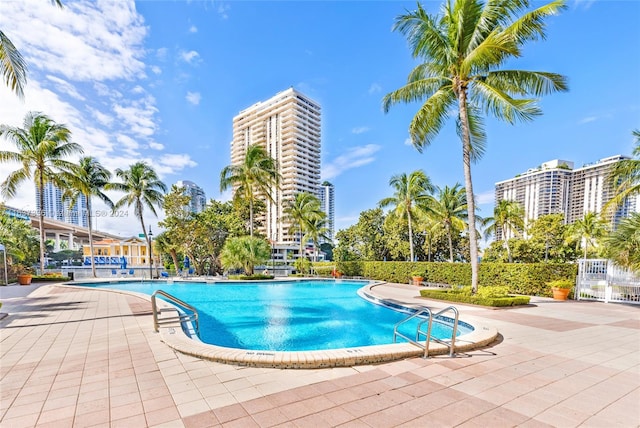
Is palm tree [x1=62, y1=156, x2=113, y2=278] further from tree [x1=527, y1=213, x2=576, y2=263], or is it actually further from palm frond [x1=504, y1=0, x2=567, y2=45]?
tree [x1=527, y1=213, x2=576, y2=263]

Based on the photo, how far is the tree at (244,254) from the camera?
19.3 metres

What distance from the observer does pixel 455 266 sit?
1720 centimetres

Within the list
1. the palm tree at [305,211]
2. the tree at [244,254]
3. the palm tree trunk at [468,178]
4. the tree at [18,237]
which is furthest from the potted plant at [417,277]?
the tree at [18,237]

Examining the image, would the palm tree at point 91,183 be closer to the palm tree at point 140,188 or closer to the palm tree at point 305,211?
the palm tree at point 140,188

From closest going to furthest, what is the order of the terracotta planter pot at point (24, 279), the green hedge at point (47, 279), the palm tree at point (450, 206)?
the terracotta planter pot at point (24, 279) → the green hedge at point (47, 279) → the palm tree at point (450, 206)

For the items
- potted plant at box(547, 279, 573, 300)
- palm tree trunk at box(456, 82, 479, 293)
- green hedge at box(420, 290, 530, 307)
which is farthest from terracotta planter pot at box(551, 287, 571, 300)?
palm tree trunk at box(456, 82, 479, 293)

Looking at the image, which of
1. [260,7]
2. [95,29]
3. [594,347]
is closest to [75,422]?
[594,347]

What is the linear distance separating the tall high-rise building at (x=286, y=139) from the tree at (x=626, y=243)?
7150 cm

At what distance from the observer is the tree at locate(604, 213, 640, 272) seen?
9.55 meters

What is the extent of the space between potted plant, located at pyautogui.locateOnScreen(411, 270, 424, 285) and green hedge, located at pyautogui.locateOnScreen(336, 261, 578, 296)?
8.4 inches

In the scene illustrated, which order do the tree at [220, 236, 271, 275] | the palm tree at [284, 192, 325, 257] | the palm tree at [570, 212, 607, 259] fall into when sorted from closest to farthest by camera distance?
1. the tree at [220, 236, 271, 275]
2. the palm tree at [570, 212, 607, 259]
3. the palm tree at [284, 192, 325, 257]

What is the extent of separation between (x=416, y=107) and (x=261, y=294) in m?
12.3

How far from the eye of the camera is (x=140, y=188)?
23.3 meters

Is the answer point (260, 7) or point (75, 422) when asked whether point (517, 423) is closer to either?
point (75, 422)
